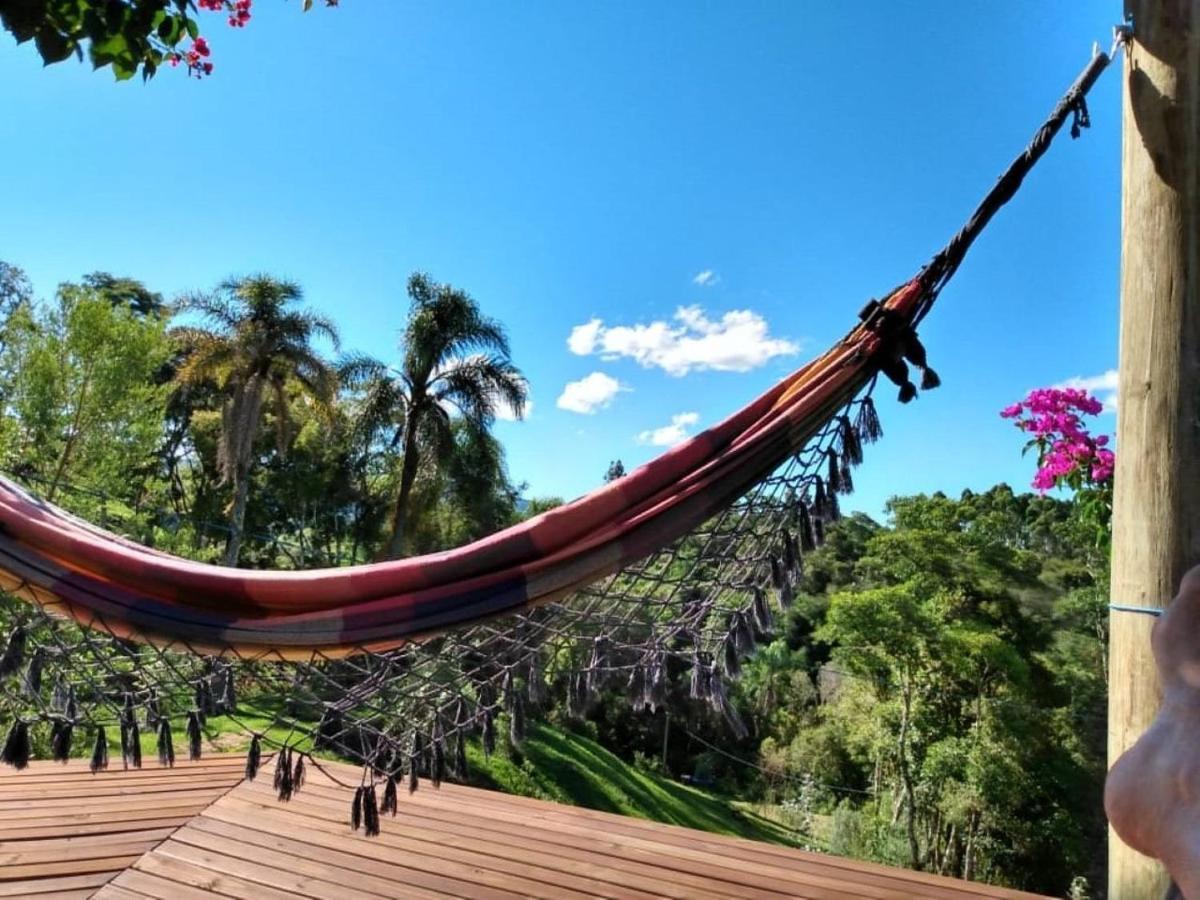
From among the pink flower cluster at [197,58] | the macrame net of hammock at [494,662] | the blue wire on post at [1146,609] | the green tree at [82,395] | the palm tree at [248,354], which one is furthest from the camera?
the palm tree at [248,354]

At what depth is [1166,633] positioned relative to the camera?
0.40 meters

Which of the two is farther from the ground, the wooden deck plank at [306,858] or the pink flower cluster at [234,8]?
the pink flower cluster at [234,8]

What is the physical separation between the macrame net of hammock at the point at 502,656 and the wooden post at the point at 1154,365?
214 millimetres

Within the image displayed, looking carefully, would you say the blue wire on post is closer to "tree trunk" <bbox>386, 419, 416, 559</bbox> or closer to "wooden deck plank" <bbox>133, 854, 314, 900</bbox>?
"wooden deck plank" <bbox>133, 854, 314, 900</bbox>

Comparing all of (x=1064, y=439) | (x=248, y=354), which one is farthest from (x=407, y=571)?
(x=248, y=354)

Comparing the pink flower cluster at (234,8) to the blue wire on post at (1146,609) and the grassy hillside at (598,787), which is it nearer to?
→ the blue wire on post at (1146,609)

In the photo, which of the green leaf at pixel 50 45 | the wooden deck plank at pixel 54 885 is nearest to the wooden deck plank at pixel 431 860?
the wooden deck plank at pixel 54 885

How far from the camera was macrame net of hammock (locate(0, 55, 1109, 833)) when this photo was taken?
1161 mm

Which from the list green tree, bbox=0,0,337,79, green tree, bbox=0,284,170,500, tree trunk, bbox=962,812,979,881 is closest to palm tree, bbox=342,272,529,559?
green tree, bbox=0,284,170,500

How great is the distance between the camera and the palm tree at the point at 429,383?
32.6ft

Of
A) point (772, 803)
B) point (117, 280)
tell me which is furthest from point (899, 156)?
point (117, 280)

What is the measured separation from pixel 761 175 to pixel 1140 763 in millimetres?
6498

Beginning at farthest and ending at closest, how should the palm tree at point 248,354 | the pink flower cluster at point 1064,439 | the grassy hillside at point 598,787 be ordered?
the palm tree at point 248,354
the grassy hillside at point 598,787
the pink flower cluster at point 1064,439

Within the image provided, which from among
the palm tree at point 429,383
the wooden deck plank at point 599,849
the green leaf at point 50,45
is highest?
the palm tree at point 429,383
